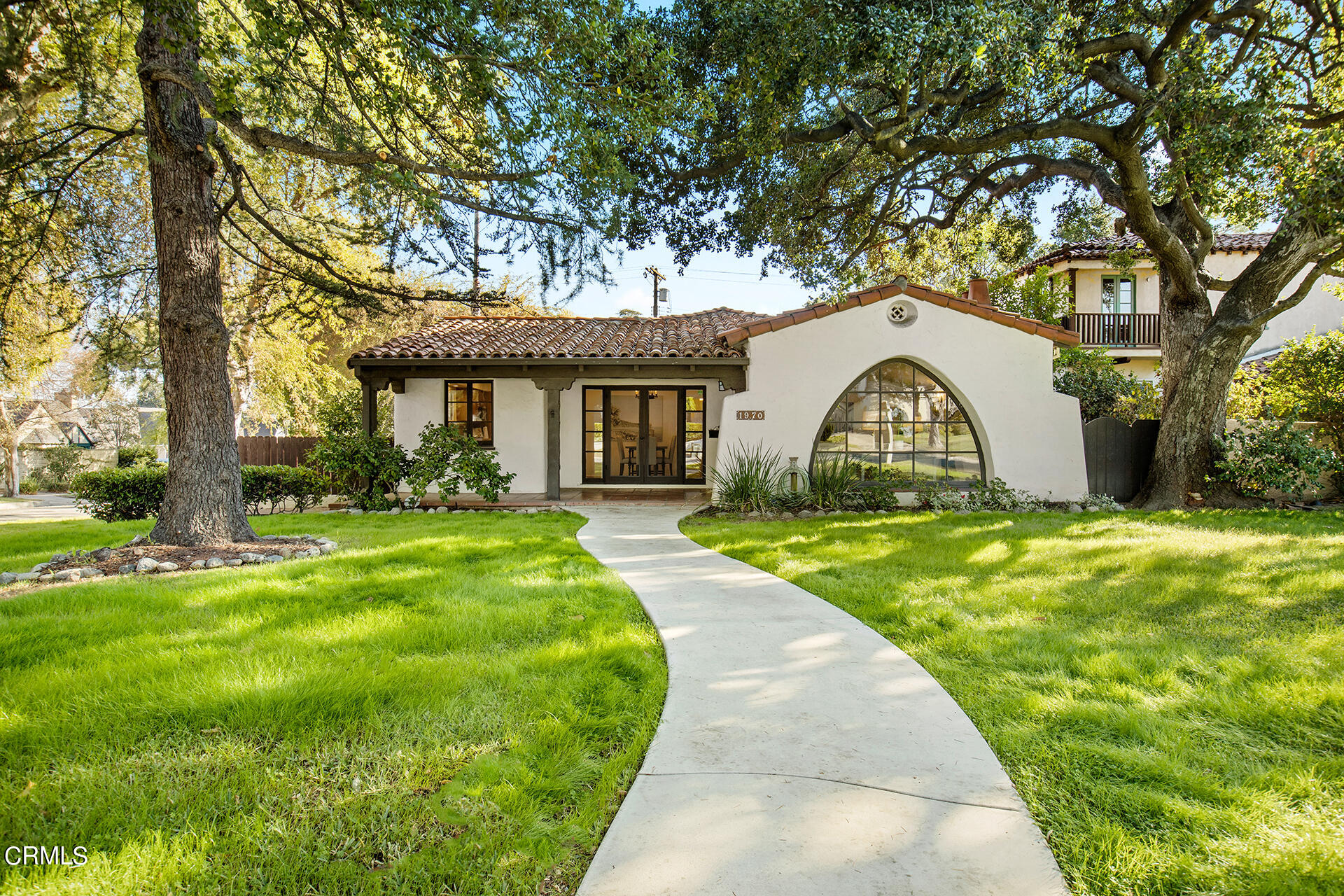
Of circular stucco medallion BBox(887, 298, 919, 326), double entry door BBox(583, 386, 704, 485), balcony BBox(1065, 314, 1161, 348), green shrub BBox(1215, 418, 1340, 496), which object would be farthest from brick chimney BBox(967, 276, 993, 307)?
balcony BBox(1065, 314, 1161, 348)

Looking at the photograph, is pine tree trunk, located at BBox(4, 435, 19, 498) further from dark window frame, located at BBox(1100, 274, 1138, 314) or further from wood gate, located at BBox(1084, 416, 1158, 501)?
dark window frame, located at BBox(1100, 274, 1138, 314)

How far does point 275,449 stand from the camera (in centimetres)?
1546

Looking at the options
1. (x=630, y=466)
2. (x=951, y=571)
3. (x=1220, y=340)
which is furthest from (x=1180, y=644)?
(x=630, y=466)

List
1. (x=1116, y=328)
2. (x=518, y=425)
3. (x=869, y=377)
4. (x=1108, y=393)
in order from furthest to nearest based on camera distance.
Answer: (x=1116, y=328) → (x=518, y=425) → (x=1108, y=393) → (x=869, y=377)

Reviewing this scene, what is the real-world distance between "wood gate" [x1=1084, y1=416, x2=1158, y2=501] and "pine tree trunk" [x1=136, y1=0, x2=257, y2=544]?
43.0 ft

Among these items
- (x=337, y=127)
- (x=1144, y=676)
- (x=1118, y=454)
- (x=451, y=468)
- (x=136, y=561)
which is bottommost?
(x=1144, y=676)

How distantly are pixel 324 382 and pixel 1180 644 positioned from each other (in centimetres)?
2407

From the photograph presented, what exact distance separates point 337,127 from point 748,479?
7153 mm

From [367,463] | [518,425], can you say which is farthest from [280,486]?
[518,425]

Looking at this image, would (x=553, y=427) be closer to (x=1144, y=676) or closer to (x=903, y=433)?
(x=903, y=433)

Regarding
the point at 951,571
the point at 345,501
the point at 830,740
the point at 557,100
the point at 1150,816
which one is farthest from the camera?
the point at 345,501

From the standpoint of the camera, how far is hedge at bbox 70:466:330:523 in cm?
977

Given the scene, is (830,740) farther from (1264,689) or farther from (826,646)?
(1264,689)

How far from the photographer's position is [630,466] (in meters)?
13.9
